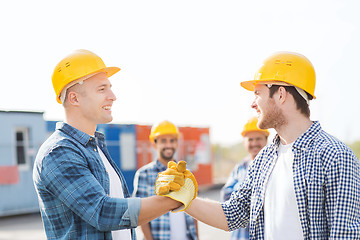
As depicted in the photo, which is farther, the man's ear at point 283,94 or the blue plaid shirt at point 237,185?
the blue plaid shirt at point 237,185

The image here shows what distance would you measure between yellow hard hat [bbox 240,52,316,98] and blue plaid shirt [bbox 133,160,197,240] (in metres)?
2.34

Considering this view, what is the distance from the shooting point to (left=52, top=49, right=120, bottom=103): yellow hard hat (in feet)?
10.2

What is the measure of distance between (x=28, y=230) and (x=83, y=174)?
9829 mm

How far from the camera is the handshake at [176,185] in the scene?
2.91 m

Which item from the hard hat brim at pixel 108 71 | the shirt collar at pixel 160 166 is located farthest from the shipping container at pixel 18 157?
the hard hat brim at pixel 108 71

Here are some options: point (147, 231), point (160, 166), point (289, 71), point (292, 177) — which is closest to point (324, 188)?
point (292, 177)

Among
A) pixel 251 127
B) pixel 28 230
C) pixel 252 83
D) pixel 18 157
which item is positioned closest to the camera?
pixel 252 83

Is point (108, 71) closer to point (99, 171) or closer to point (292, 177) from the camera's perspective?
point (99, 171)

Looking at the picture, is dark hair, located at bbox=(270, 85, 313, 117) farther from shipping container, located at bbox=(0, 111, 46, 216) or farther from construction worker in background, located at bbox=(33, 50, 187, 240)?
shipping container, located at bbox=(0, 111, 46, 216)

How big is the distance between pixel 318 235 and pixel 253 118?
3.77 m

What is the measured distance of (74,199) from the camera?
2.66m

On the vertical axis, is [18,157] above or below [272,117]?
below

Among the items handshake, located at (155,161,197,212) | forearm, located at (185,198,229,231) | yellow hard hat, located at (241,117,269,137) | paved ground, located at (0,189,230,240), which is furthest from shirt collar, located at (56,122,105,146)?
paved ground, located at (0,189,230,240)

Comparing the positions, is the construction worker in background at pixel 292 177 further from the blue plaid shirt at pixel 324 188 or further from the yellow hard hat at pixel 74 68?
the yellow hard hat at pixel 74 68
